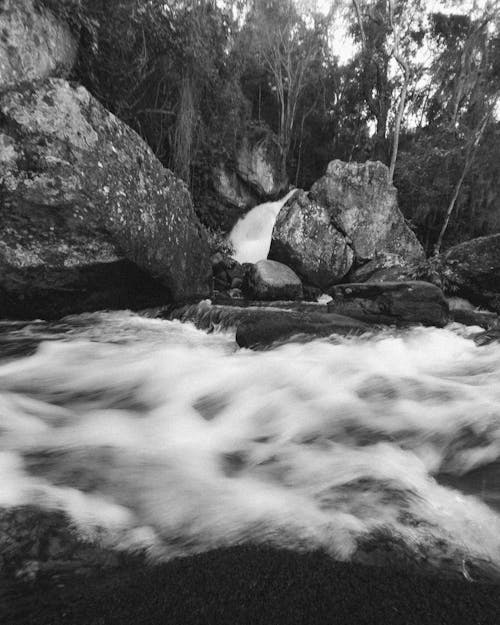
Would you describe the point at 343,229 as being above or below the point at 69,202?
above

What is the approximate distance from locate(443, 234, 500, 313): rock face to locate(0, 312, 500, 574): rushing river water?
4616 mm

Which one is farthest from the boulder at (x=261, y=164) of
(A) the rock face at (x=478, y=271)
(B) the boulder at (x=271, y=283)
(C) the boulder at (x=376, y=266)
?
(A) the rock face at (x=478, y=271)

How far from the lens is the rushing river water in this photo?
1205mm

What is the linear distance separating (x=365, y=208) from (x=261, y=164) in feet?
16.6

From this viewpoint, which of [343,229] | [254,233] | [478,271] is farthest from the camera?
[254,233]

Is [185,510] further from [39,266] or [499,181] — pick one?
[499,181]

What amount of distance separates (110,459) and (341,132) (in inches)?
746

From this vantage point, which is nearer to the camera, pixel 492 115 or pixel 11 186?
pixel 11 186

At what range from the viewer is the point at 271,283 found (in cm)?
802

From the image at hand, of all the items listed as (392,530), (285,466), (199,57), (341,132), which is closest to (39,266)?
(285,466)

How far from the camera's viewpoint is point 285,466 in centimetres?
169

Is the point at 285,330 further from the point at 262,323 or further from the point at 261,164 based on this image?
the point at 261,164

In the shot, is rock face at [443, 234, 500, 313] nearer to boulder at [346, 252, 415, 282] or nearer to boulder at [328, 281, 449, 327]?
boulder at [346, 252, 415, 282]

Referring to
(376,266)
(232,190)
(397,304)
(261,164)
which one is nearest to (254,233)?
(232,190)
